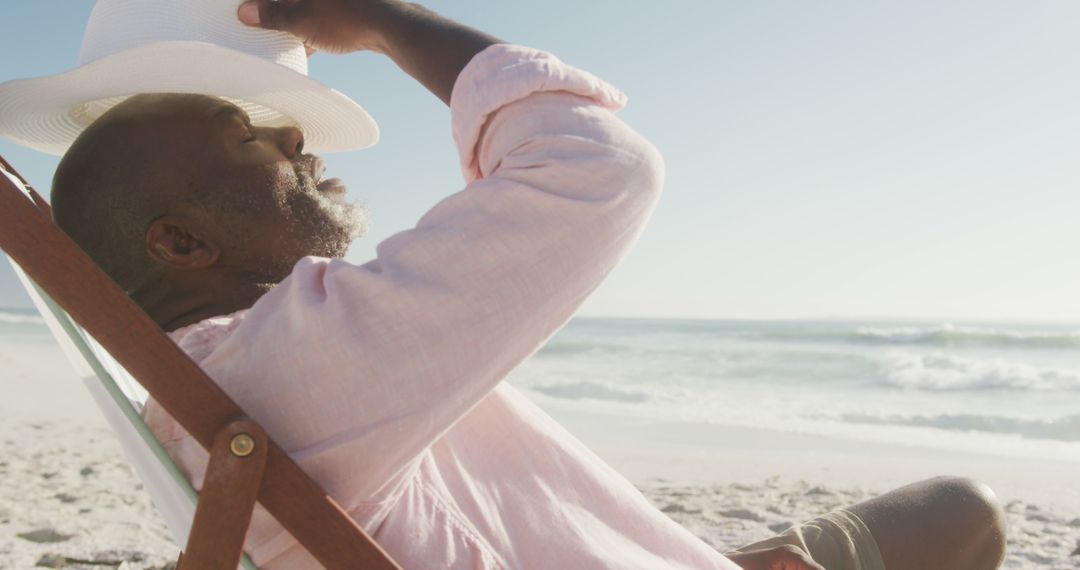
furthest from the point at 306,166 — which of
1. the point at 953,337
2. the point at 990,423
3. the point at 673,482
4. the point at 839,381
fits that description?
the point at 953,337

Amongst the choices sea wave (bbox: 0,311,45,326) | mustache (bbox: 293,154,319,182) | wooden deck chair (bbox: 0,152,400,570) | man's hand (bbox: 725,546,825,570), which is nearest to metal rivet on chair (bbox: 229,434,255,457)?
wooden deck chair (bbox: 0,152,400,570)

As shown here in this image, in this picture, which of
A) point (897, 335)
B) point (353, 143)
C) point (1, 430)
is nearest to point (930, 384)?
point (897, 335)

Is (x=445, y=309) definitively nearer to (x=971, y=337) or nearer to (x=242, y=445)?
(x=242, y=445)

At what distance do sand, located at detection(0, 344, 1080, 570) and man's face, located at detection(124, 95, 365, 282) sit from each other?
118 inches

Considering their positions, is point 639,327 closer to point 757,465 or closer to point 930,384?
point 930,384

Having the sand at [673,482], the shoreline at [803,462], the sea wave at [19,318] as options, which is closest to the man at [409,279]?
the sand at [673,482]

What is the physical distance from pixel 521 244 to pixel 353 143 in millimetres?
995

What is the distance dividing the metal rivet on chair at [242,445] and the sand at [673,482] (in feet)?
10.9

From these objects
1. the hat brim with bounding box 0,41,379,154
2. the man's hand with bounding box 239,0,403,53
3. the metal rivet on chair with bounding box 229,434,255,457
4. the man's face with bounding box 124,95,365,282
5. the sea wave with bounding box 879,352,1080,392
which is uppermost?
the man's hand with bounding box 239,0,403,53

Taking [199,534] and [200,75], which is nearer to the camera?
[199,534]

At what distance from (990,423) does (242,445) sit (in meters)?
11.4

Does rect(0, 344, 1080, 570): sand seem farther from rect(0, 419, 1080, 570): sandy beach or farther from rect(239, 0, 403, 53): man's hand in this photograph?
rect(239, 0, 403, 53): man's hand

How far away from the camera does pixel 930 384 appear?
52.3 ft

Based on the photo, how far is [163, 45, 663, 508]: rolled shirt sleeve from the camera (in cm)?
115
